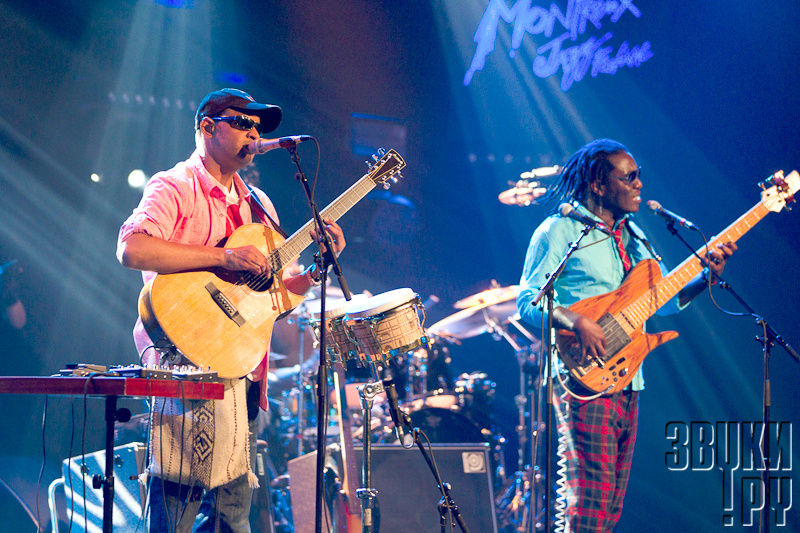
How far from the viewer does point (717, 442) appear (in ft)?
20.0

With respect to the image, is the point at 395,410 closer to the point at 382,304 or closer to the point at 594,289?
the point at 382,304

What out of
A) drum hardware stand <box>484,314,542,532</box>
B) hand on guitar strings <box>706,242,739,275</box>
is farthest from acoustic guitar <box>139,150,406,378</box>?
drum hardware stand <box>484,314,542,532</box>

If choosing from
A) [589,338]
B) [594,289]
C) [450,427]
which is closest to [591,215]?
[594,289]

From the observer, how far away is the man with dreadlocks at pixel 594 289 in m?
3.60

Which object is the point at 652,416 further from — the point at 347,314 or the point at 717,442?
the point at 347,314

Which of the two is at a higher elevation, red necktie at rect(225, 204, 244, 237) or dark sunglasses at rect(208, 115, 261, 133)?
dark sunglasses at rect(208, 115, 261, 133)

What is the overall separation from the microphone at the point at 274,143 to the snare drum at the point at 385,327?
34.9 inches

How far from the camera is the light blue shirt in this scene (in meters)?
3.94

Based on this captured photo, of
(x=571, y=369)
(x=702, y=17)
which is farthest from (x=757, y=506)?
(x=702, y=17)

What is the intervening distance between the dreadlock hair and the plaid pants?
1.36 m

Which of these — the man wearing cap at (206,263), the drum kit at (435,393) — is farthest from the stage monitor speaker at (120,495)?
the man wearing cap at (206,263)

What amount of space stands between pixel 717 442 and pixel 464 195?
4.26 m

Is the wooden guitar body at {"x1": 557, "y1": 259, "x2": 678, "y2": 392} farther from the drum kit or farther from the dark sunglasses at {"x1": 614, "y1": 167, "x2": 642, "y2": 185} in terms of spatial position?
the drum kit

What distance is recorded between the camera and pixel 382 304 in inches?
124
